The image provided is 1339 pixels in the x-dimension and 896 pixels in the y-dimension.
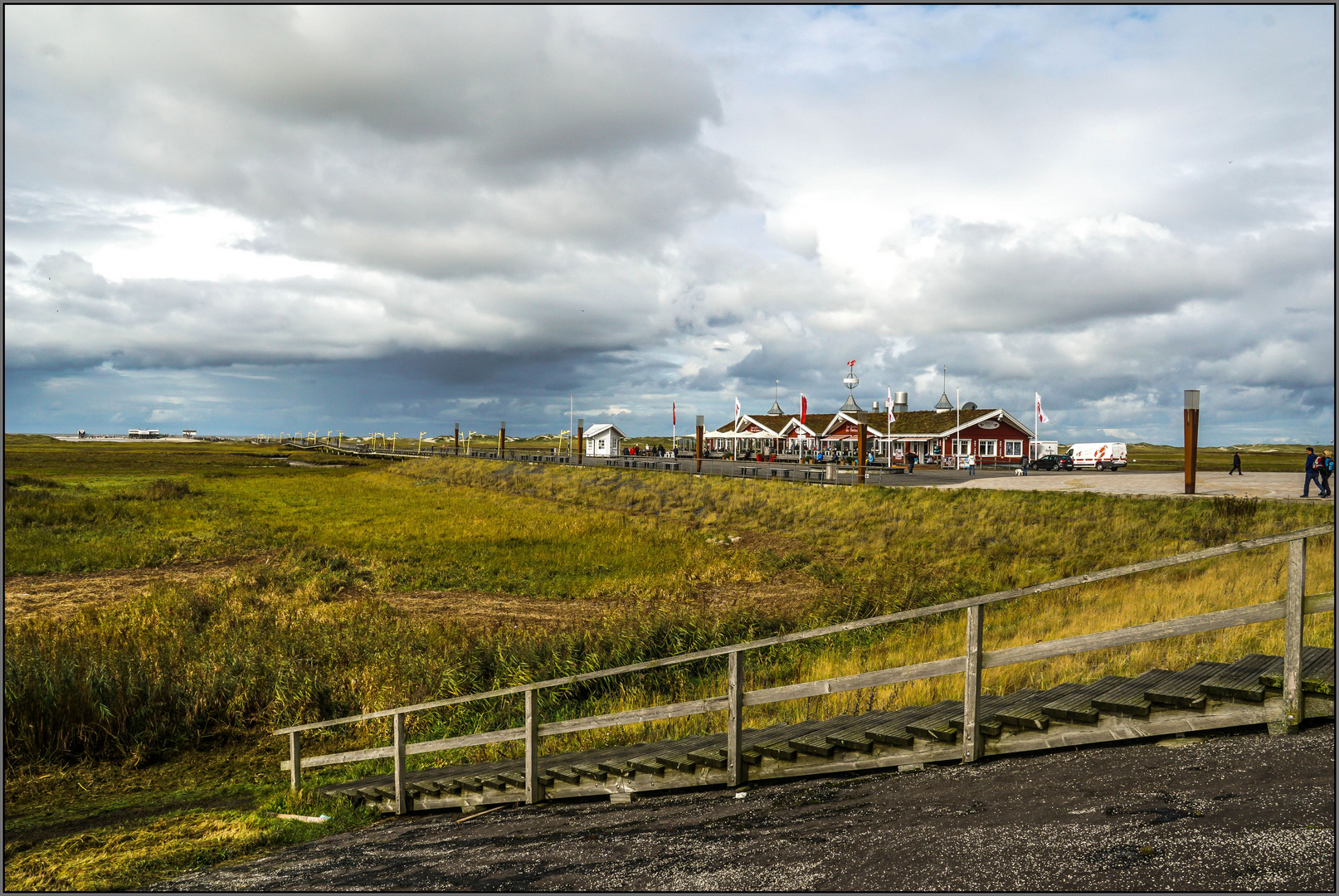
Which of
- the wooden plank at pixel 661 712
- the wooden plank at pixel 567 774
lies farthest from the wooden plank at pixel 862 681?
the wooden plank at pixel 567 774

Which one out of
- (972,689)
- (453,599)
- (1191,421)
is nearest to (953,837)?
(972,689)

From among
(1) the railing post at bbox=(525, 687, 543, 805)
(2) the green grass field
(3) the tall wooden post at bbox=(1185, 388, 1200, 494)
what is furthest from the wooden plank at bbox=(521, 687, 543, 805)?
(3) the tall wooden post at bbox=(1185, 388, 1200, 494)

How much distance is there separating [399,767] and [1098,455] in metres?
59.9

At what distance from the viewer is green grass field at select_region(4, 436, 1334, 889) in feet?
32.9

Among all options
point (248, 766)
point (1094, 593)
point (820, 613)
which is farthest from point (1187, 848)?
point (1094, 593)

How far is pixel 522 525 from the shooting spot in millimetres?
34062

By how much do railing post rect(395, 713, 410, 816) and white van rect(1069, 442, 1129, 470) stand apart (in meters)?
57.2

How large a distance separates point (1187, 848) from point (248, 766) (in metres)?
12.1

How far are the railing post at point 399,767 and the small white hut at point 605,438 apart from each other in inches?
3303

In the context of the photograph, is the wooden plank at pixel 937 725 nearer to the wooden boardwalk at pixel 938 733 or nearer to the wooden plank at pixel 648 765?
the wooden boardwalk at pixel 938 733

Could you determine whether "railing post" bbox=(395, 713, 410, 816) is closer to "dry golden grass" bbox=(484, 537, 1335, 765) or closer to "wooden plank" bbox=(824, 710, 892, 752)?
"dry golden grass" bbox=(484, 537, 1335, 765)

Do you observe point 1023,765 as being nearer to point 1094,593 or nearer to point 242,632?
point 1094,593

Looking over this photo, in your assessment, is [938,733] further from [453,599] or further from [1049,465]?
[1049,465]

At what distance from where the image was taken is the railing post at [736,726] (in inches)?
249
